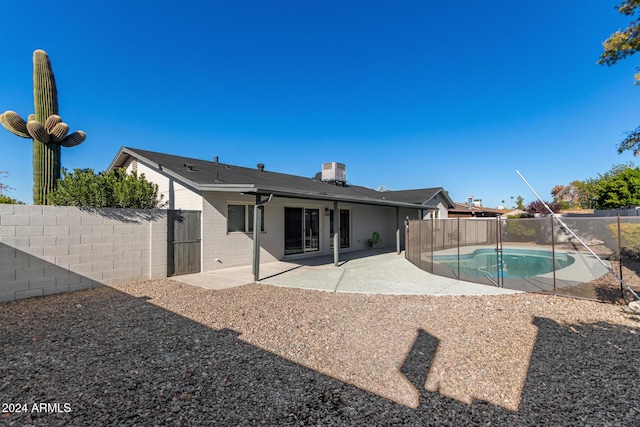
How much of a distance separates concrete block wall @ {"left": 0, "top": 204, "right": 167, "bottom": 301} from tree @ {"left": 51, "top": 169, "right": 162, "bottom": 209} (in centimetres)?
151

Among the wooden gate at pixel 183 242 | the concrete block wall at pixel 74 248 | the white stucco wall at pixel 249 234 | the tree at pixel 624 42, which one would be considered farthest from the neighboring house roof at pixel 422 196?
the concrete block wall at pixel 74 248

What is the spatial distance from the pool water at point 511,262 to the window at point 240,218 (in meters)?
6.83

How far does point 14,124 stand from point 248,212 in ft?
25.0

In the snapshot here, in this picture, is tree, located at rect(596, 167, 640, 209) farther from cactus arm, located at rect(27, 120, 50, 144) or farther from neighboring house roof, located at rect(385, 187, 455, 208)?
cactus arm, located at rect(27, 120, 50, 144)

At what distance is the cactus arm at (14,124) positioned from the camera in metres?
8.84

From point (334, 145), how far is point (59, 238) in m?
20.1

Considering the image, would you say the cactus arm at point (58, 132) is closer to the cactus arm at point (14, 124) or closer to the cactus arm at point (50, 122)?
the cactus arm at point (50, 122)

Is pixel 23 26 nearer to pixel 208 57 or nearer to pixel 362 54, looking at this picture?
pixel 208 57

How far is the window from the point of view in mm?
9758

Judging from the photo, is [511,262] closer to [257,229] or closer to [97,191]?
[257,229]

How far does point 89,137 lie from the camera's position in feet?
34.0

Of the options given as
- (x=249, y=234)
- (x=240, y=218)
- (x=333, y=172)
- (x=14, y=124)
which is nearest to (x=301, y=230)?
(x=249, y=234)

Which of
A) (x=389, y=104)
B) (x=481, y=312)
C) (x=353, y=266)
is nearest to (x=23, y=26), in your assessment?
(x=353, y=266)

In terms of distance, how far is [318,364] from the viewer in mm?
3365
